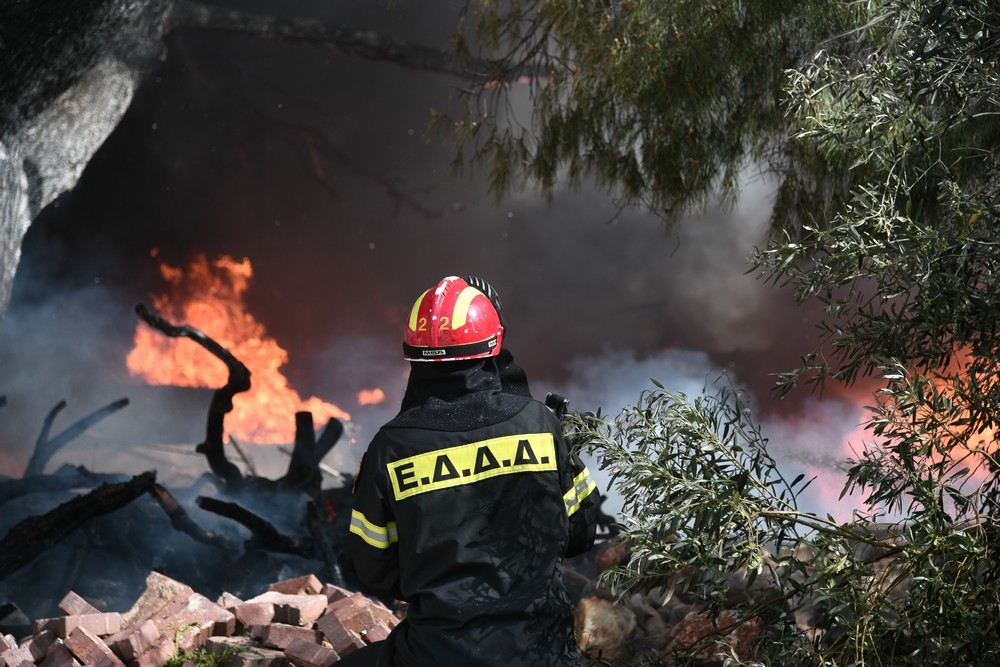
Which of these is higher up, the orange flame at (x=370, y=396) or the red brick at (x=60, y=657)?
the orange flame at (x=370, y=396)

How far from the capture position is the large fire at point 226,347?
5094 mm

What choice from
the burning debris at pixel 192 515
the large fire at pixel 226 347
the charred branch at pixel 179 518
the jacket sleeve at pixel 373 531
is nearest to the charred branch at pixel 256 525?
the burning debris at pixel 192 515

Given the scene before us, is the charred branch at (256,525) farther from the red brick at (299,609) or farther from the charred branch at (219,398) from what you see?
the red brick at (299,609)

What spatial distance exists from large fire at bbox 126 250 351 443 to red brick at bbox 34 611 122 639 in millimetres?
1828

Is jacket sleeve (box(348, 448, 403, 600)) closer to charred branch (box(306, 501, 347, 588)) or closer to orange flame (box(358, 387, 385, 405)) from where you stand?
charred branch (box(306, 501, 347, 588))

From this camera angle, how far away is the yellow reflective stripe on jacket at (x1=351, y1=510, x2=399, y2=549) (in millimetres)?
1987

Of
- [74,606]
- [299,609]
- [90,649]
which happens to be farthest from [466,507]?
[74,606]

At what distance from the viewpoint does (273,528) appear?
4.91 m

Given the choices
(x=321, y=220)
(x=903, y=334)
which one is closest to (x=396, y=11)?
(x=321, y=220)

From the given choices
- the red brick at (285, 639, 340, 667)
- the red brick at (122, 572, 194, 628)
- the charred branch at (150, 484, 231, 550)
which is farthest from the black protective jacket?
the charred branch at (150, 484, 231, 550)

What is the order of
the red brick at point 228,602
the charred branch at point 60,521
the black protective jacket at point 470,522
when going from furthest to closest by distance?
the charred branch at point 60,521, the red brick at point 228,602, the black protective jacket at point 470,522

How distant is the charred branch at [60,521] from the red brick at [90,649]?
1595 millimetres

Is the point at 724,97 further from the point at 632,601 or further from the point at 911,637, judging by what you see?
the point at 911,637

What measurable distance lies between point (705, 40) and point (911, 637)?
2.55 metres
